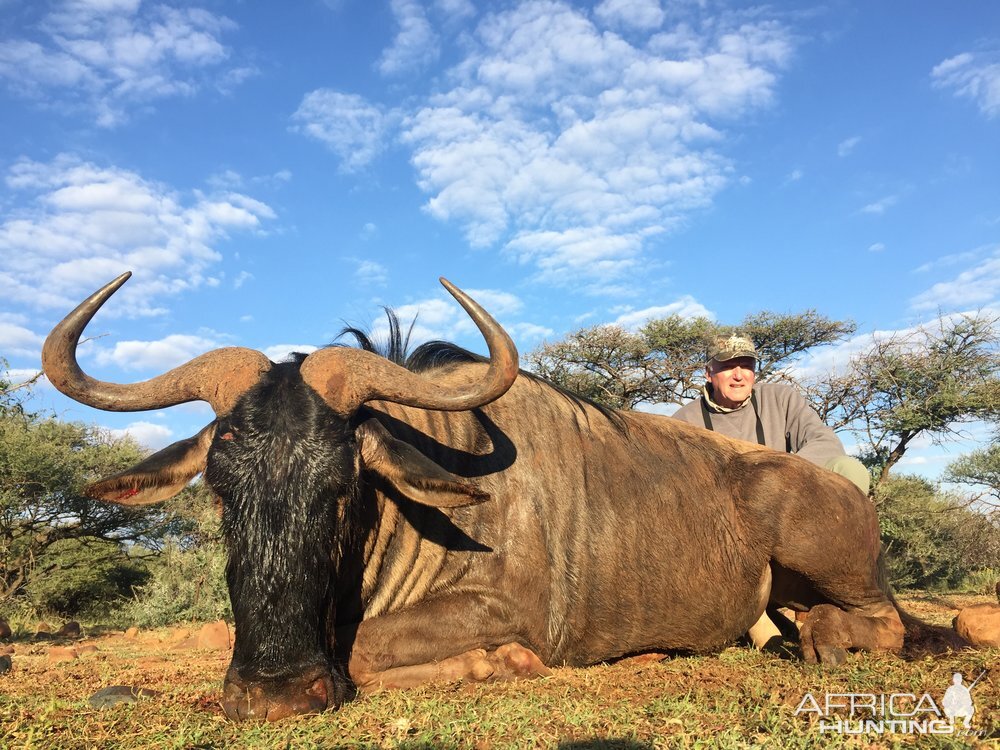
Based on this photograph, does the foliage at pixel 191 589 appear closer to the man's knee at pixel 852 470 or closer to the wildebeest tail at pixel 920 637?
the man's knee at pixel 852 470

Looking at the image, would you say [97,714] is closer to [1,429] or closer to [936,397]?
[1,429]

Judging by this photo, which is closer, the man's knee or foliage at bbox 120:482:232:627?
the man's knee

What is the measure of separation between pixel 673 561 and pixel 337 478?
235cm

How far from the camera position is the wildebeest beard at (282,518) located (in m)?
3.04

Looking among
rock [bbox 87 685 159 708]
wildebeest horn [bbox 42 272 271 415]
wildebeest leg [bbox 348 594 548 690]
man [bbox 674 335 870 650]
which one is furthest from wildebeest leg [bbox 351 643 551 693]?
man [bbox 674 335 870 650]

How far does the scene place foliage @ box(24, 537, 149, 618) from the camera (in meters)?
13.4

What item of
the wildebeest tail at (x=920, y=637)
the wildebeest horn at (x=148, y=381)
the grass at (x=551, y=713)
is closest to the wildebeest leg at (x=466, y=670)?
the grass at (x=551, y=713)

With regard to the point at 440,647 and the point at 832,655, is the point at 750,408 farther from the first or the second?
the point at 440,647

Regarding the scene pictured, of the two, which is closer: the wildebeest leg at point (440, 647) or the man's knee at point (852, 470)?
the wildebeest leg at point (440, 647)

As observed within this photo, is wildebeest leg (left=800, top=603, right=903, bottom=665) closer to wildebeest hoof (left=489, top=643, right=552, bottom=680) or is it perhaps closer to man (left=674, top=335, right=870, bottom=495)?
wildebeest hoof (left=489, top=643, right=552, bottom=680)

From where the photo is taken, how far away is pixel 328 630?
131 inches

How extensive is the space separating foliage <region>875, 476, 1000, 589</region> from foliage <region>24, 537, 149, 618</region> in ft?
45.9

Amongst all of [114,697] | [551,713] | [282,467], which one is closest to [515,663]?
[551,713]

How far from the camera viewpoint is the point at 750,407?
6.73 metres
